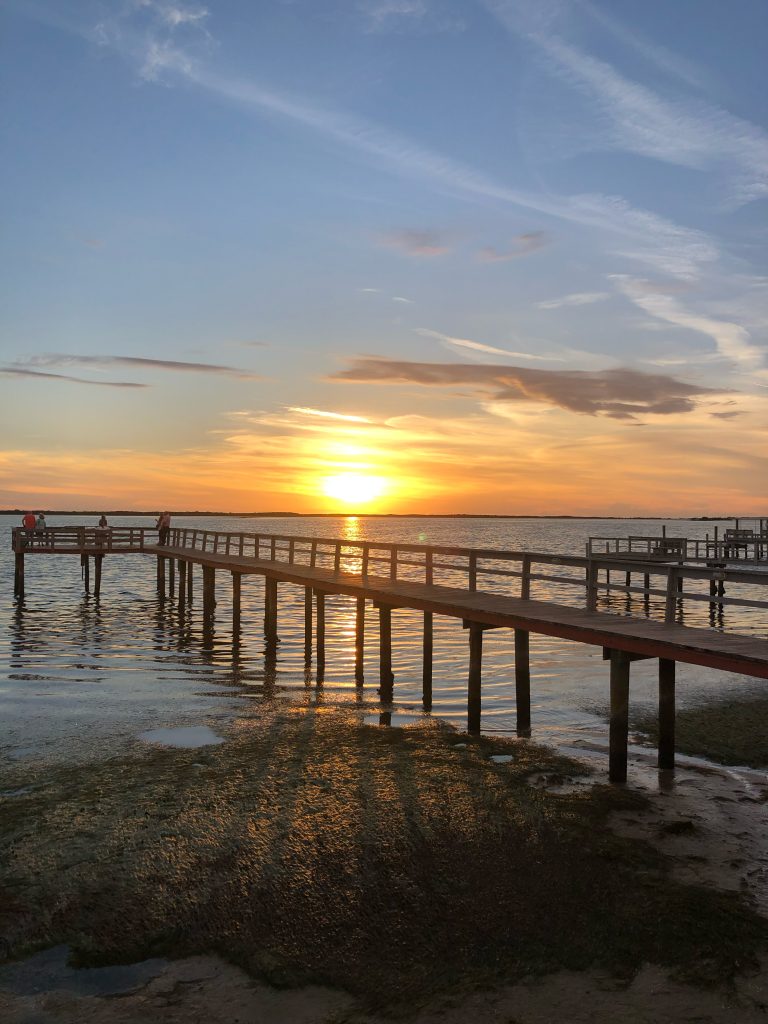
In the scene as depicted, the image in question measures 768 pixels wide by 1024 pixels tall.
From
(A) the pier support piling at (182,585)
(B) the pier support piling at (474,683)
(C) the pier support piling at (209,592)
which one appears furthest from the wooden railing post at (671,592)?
(A) the pier support piling at (182,585)

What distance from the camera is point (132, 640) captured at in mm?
28625

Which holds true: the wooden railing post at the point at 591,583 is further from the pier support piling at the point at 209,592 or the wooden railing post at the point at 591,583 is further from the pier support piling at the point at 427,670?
the pier support piling at the point at 209,592

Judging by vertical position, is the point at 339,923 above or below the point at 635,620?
below

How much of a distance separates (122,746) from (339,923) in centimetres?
727

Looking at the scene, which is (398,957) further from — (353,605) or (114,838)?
(353,605)

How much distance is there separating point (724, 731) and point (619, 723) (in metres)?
4.37

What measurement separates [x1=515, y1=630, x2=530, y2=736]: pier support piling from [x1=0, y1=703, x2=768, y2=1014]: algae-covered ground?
3.53m

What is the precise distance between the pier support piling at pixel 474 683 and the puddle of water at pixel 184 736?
4.77 metres

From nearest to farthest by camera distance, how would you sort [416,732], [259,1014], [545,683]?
[259,1014], [416,732], [545,683]

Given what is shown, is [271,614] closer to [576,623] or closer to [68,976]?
[576,623]

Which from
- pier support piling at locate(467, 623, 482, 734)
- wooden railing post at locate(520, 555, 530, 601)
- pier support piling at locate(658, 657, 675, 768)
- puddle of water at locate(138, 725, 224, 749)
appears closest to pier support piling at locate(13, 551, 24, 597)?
puddle of water at locate(138, 725, 224, 749)

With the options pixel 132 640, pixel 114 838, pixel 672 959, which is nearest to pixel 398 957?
pixel 672 959

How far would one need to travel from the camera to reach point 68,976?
6574 millimetres

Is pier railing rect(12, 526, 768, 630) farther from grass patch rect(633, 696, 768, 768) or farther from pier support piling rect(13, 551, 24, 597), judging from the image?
grass patch rect(633, 696, 768, 768)
